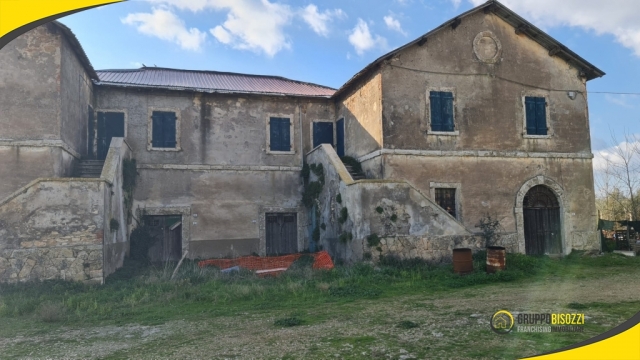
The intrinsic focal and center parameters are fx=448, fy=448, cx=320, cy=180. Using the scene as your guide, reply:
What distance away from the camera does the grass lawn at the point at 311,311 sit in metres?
6.13

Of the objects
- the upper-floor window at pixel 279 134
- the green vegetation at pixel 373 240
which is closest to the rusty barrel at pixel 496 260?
the green vegetation at pixel 373 240

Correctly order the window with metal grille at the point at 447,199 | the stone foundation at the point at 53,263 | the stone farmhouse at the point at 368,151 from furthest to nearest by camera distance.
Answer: the window with metal grille at the point at 447,199 < the stone farmhouse at the point at 368,151 < the stone foundation at the point at 53,263

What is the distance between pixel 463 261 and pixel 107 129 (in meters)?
12.9

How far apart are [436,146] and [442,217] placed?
327 cm

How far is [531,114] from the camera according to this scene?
1672cm

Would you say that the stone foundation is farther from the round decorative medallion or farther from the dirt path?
the round decorative medallion

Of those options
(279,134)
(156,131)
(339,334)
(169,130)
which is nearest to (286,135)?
(279,134)

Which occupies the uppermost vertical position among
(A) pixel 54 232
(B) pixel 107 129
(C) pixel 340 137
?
(B) pixel 107 129

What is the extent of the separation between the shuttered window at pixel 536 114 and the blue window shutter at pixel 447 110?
121 inches

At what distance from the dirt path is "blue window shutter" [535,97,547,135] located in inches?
342

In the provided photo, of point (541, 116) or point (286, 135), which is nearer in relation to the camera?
point (541, 116)

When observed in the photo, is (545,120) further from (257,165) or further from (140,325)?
(140,325)

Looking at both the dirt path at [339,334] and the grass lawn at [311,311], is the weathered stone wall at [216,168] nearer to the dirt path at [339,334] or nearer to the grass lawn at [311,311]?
the grass lawn at [311,311]

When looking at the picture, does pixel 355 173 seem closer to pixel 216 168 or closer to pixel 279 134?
pixel 279 134
